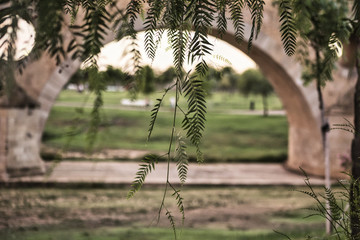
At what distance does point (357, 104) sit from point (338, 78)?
288 inches

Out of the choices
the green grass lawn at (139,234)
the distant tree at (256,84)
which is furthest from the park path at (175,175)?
the distant tree at (256,84)

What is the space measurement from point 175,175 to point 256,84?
17.3 m

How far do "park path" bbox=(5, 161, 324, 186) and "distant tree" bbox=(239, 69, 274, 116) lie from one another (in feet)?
44.5

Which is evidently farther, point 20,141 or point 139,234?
point 20,141

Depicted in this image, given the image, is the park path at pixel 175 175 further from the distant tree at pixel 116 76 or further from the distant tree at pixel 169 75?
the distant tree at pixel 116 76

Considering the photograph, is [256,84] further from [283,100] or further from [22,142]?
[22,142]

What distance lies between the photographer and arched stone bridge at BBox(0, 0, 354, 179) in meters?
8.96

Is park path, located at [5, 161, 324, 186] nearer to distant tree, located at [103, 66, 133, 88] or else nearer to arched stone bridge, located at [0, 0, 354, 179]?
arched stone bridge, located at [0, 0, 354, 179]

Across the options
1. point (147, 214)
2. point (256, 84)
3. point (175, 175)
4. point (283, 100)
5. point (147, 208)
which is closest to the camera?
point (147, 214)

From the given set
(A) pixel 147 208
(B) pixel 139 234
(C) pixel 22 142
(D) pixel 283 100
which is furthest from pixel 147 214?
(D) pixel 283 100

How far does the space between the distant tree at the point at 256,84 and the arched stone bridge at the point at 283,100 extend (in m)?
14.8

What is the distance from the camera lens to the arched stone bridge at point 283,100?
8.96 m

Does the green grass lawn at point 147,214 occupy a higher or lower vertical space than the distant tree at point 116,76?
lower

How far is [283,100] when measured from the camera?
11.0 metres
